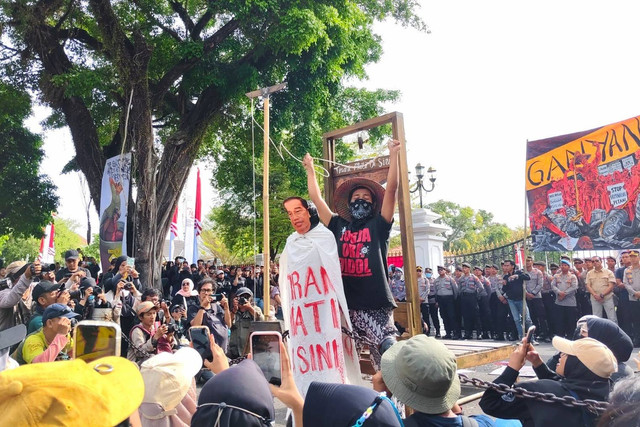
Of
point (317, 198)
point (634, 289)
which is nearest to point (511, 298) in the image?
point (634, 289)

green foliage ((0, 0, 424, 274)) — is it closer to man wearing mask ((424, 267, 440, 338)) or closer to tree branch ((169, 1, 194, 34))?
tree branch ((169, 1, 194, 34))

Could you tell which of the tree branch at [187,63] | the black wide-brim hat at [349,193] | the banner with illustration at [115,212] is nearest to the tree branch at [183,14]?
the tree branch at [187,63]

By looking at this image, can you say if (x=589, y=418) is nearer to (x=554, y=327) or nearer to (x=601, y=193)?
(x=601, y=193)

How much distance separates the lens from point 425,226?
12242 mm

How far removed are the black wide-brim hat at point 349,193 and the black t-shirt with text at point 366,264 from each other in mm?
211

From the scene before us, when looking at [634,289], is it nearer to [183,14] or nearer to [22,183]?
[183,14]

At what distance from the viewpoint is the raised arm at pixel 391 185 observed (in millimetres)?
3506

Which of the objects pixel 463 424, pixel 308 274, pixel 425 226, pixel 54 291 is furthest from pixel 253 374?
pixel 425 226

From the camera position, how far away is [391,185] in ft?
11.5

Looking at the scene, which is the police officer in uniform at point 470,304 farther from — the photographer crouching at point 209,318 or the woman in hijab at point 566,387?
the woman in hijab at point 566,387

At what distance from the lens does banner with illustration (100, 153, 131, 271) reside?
1142cm

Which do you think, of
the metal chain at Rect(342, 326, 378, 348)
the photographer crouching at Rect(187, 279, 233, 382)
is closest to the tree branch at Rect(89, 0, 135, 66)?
the photographer crouching at Rect(187, 279, 233, 382)

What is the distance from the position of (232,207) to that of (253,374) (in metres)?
25.4

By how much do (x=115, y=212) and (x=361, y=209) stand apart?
30.8 feet
